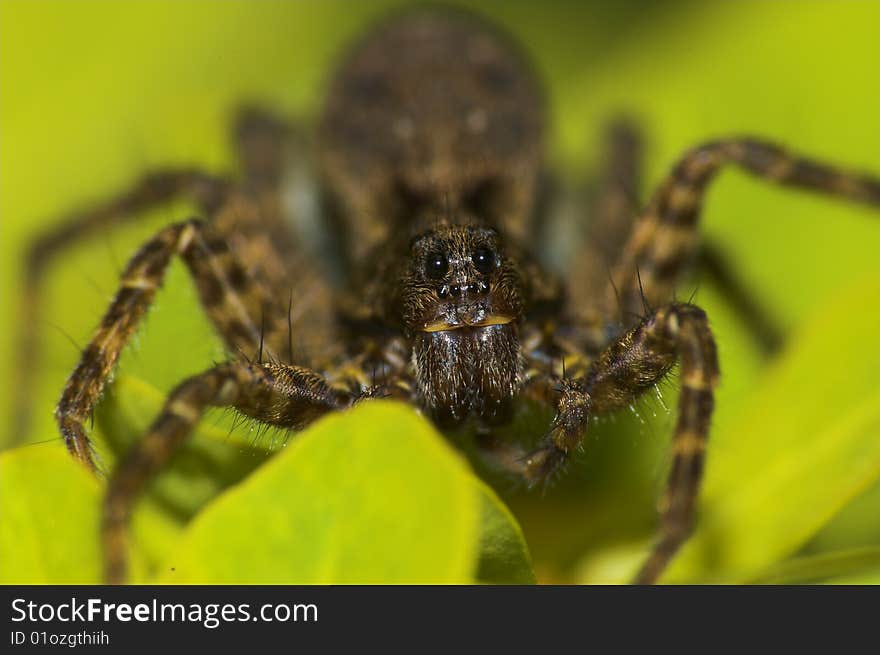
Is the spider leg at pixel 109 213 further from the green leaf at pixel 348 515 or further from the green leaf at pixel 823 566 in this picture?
the green leaf at pixel 823 566

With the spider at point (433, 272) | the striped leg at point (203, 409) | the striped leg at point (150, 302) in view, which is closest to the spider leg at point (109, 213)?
the spider at point (433, 272)

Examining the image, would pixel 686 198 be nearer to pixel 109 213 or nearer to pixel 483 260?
pixel 483 260

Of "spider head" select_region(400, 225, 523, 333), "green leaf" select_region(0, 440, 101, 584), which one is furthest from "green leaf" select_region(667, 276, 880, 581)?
"green leaf" select_region(0, 440, 101, 584)

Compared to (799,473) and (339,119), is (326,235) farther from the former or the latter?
(799,473)

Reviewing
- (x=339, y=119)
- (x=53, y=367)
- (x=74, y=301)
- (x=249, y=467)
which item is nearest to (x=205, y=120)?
(x=339, y=119)

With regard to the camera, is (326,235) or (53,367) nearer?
(53,367)

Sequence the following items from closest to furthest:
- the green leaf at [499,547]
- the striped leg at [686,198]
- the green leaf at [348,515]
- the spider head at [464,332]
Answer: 1. the green leaf at [348,515]
2. the green leaf at [499,547]
3. the spider head at [464,332]
4. the striped leg at [686,198]
